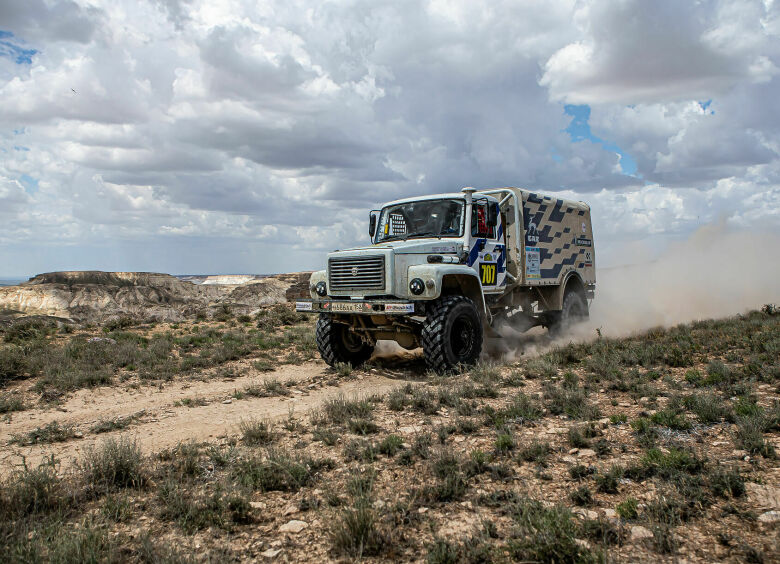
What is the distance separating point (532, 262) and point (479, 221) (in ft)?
8.32

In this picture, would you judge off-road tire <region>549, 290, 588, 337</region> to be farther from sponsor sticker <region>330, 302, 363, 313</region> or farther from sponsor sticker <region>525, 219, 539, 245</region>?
sponsor sticker <region>330, 302, 363, 313</region>

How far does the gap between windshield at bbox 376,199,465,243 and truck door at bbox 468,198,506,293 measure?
1.12ft

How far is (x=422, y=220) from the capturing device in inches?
413

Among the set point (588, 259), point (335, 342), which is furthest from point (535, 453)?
point (588, 259)

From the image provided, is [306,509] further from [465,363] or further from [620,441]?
[465,363]

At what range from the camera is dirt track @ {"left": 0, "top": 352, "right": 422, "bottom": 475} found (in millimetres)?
6113

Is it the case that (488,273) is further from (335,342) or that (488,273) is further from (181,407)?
(181,407)

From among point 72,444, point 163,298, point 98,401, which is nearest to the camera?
point 72,444

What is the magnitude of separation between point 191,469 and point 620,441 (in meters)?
4.10

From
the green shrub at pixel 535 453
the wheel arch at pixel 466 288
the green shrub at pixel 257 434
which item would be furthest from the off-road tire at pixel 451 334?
the green shrub at pixel 535 453

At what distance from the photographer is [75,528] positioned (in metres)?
3.74

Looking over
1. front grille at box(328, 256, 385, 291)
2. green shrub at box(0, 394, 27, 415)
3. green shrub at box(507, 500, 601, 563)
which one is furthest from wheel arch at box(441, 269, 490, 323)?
green shrub at box(0, 394, 27, 415)

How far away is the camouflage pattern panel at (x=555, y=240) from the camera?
1208 cm

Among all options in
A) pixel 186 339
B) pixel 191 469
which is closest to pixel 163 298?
pixel 186 339
